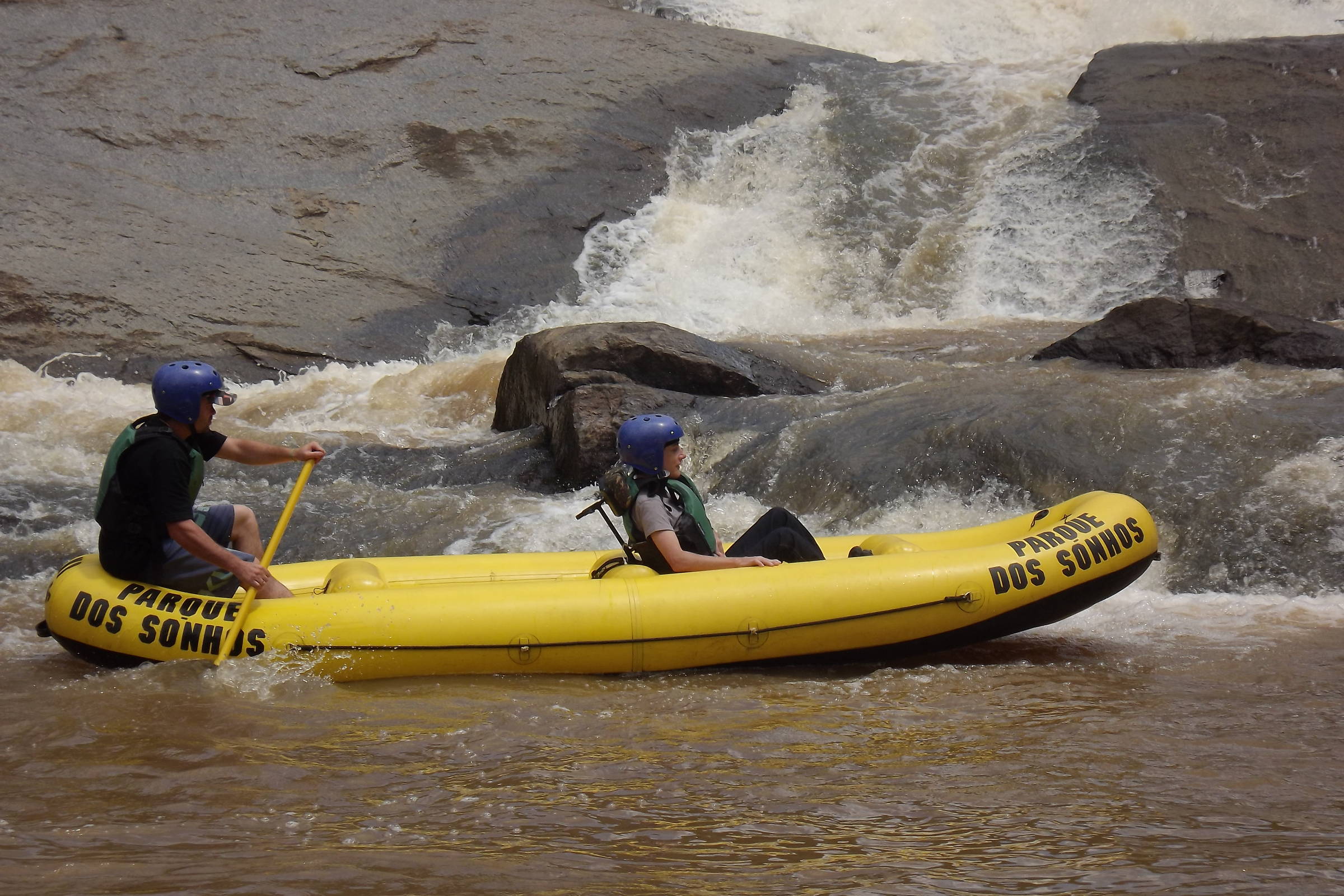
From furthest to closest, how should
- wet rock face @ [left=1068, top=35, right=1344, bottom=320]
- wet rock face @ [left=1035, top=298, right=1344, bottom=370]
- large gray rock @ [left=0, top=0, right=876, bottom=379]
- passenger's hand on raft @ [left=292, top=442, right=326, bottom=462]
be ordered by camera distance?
wet rock face @ [left=1068, top=35, right=1344, bottom=320], large gray rock @ [left=0, top=0, right=876, bottom=379], wet rock face @ [left=1035, top=298, right=1344, bottom=370], passenger's hand on raft @ [left=292, top=442, right=326, bottom=462]

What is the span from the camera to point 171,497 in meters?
4.26

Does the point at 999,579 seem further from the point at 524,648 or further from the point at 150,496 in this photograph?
the point at 150,496

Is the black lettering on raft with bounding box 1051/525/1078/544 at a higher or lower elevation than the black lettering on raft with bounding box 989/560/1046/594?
higher

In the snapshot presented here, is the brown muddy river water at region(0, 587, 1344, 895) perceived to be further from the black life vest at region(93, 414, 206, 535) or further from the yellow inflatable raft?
the black life vest at region(93, 414, 206, 535)

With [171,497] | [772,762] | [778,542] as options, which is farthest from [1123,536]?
[171,497]

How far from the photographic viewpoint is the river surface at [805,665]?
257 centimetres

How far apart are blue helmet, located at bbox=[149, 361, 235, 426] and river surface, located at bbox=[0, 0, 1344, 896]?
88cm

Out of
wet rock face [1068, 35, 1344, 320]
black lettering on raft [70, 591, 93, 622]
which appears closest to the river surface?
black lettering on raft [70, 591, 93, 622]

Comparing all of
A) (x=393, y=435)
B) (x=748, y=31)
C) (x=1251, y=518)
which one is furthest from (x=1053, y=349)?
(x=748, y=31)

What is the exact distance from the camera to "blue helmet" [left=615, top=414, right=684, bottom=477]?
4.68m

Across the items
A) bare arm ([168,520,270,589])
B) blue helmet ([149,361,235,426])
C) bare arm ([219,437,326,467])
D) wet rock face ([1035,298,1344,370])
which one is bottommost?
bare arm ([168,520,270,589])

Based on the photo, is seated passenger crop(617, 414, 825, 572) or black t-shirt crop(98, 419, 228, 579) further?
seated passenger crop(617, 414, 825, 572)

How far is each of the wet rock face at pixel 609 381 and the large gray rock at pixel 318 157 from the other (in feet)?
8.96

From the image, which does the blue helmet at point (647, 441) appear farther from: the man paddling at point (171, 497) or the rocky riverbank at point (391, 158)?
the rocky riverbank at point (391, 158)
